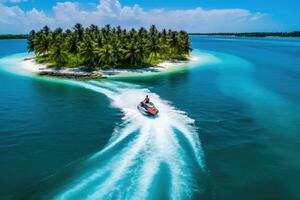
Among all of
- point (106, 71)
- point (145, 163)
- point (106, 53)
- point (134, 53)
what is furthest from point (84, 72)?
point (145, 163)

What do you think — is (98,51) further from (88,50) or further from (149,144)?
(149,144)

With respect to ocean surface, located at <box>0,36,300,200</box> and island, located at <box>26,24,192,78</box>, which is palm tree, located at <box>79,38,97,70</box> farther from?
ocean surface, located at <box>0,36,300,200</box>

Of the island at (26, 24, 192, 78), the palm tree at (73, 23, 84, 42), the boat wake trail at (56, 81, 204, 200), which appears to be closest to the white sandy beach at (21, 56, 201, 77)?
the island at (26, 24, 192, 78)

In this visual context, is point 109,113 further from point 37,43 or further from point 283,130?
point 37,43

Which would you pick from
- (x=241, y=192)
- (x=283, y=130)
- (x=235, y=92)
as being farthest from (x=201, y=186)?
(x=235, y=92)

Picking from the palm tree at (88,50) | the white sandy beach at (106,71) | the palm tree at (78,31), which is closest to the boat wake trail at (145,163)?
the white sandy beach at (106,71)

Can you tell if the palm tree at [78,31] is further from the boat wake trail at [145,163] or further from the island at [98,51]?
the boat wake trail at [145,163]
